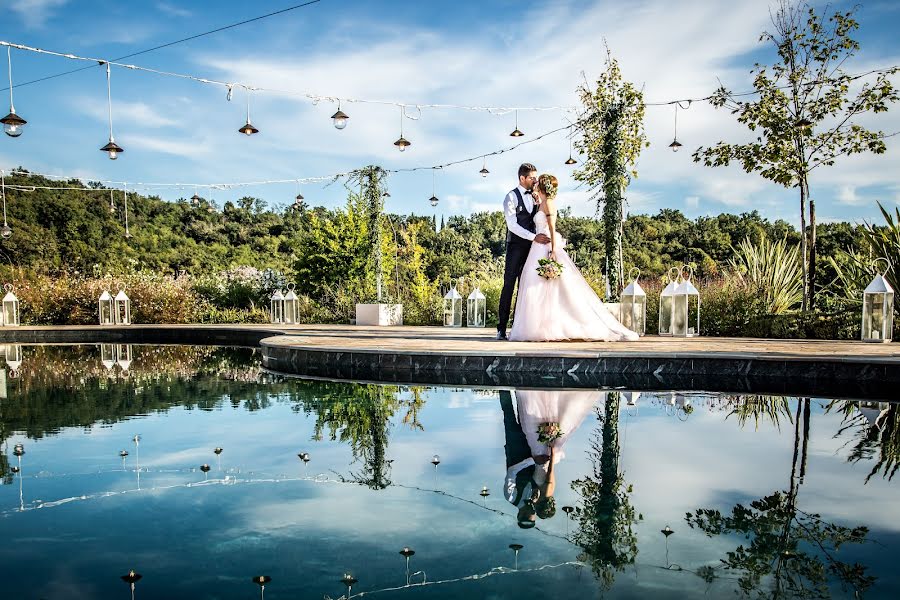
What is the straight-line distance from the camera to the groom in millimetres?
9367

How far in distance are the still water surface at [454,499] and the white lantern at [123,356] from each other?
3.88 m

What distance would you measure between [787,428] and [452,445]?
103 inches

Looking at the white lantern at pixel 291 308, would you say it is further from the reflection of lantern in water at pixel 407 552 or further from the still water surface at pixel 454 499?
→ the reflection of lantern in water at pixel 407 552

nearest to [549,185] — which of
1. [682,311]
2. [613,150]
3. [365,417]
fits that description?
[613,150]

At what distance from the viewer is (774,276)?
1282 cm

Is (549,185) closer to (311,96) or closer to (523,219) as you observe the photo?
(523,219)

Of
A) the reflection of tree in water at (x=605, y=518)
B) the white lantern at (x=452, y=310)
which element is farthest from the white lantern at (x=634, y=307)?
the reflection of tree in water at (x=605, y=518)

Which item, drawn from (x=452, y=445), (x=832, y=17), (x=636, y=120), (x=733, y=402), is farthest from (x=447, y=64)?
(x=452, y=445)

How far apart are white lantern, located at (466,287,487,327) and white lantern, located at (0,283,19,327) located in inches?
482

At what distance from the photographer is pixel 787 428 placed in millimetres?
5363

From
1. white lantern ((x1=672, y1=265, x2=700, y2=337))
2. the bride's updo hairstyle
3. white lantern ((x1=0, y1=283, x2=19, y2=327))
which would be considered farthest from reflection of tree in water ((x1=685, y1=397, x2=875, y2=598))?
white lantern ((x1=0, y1=283, x2=19, y2=327))

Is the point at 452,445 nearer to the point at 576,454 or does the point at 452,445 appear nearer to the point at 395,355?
the point at 576,454

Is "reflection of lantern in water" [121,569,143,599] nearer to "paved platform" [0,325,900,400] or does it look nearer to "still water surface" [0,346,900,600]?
"still water surface" [0,346,900,600]

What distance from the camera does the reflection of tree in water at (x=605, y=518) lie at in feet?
8.71
